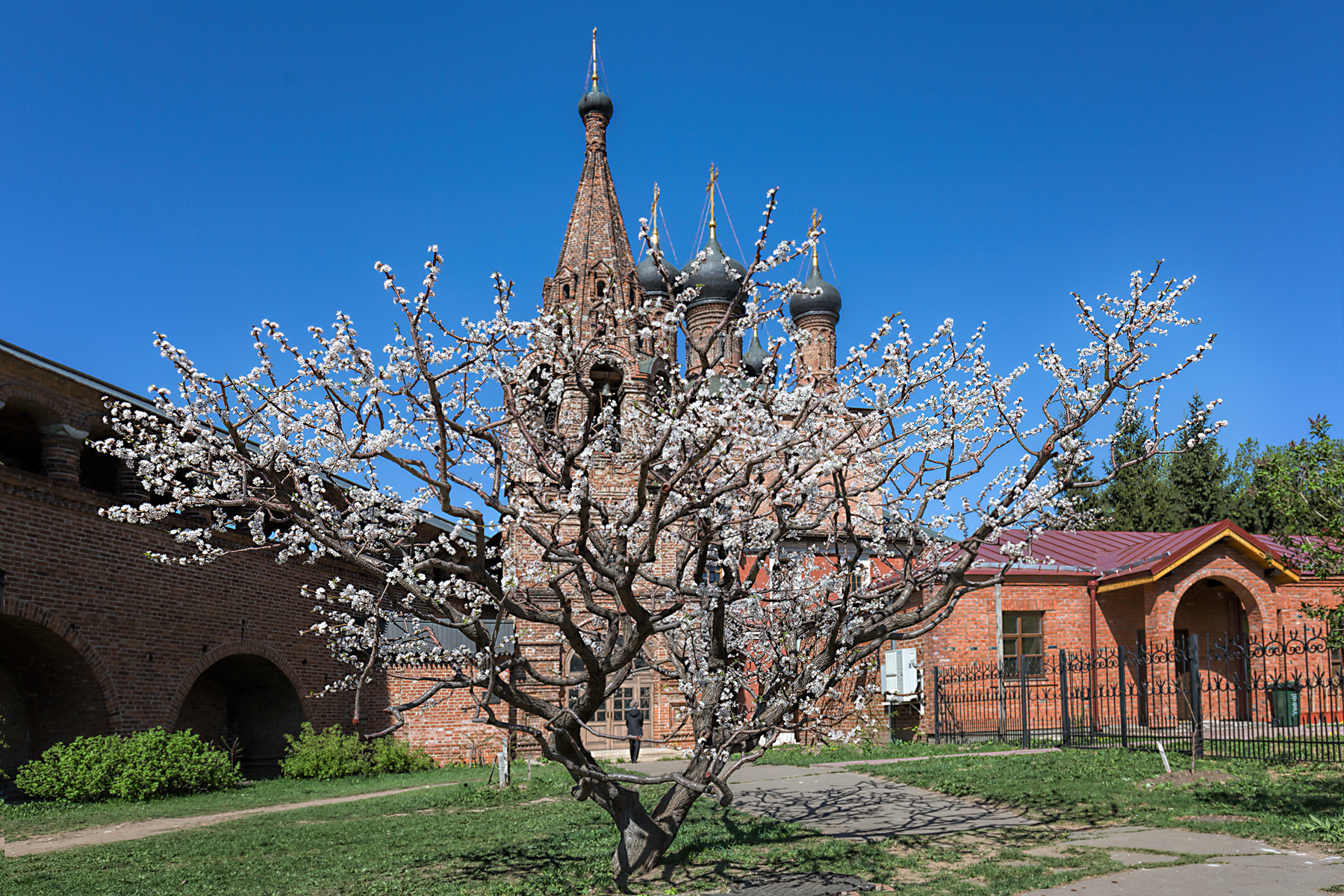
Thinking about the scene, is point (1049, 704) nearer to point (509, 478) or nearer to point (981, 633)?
point (981, 633)

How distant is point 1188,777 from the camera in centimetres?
1123

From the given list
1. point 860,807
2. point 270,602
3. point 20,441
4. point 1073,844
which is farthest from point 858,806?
point 20,441

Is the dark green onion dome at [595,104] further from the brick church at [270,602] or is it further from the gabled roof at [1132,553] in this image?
the gabled roof at [1132,553]

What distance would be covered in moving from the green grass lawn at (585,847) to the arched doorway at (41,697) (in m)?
1.90

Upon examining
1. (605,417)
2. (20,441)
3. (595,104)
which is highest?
(595,104)

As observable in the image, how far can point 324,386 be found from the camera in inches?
236

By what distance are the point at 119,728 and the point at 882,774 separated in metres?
11.3

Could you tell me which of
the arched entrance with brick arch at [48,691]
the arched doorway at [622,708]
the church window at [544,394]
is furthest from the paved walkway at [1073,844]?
the arched doorway at [622,708]

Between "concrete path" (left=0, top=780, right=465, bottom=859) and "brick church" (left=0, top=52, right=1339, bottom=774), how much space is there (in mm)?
3101

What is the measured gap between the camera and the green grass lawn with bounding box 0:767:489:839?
38.3 feet

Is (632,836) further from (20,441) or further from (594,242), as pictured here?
(594,242)

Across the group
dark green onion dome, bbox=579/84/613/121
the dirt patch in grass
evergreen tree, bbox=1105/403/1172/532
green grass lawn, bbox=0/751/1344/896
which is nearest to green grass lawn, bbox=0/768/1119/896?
green grass lawn, bbox=0/751/1344/896

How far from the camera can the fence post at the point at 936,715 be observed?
1830 cm

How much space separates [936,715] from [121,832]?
45.3 feet
